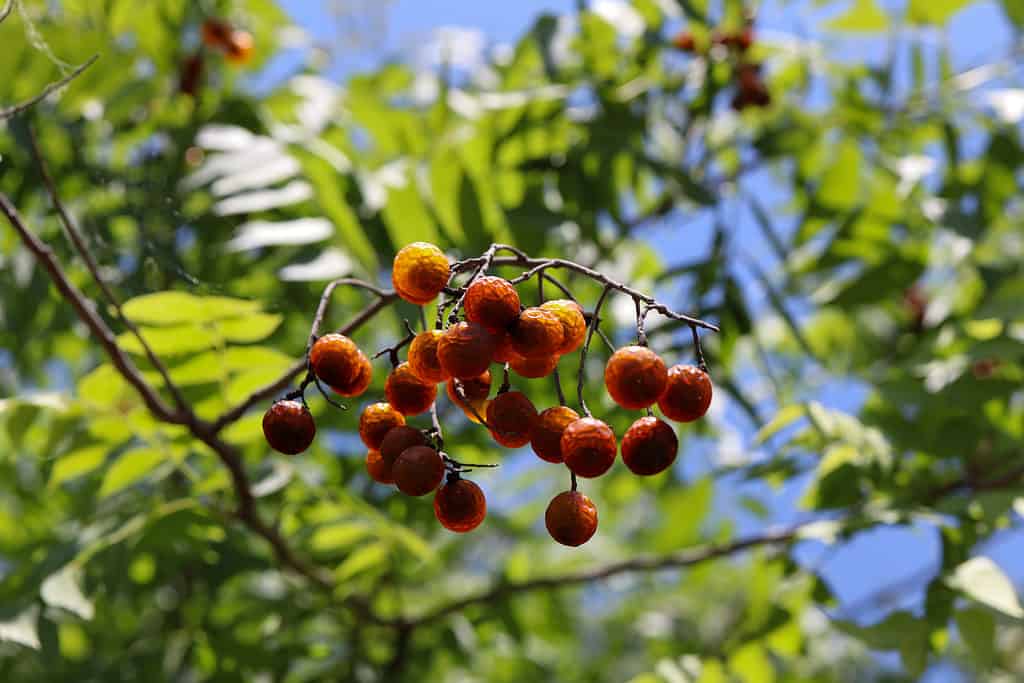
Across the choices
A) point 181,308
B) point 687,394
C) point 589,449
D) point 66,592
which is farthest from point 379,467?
point 66,592

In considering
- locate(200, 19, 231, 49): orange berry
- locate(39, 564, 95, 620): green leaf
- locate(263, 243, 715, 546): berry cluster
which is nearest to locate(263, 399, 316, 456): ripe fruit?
locate(263, 243, 715, 546): berry cluster

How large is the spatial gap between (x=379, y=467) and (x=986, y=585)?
1.19 metres

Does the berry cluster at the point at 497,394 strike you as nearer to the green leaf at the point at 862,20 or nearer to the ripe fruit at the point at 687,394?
the ripe fruit at the point at 687,394

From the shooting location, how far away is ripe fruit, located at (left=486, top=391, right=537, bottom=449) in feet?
3.83

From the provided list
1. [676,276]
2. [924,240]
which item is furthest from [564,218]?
[924,240]

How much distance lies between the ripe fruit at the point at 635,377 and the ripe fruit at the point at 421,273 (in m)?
0.22

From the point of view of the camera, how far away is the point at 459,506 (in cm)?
117

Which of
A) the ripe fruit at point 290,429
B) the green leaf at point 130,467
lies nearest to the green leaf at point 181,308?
the green leaf at point 130,467

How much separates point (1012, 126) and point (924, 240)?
0.39 m

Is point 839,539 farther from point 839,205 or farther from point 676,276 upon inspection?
point 839,205

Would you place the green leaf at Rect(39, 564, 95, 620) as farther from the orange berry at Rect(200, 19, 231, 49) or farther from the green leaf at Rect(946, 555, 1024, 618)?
the orange berry at Rect(200, 19, 231, 49)

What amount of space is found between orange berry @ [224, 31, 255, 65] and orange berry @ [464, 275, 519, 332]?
2.38 m

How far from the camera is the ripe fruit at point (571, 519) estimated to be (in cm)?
115

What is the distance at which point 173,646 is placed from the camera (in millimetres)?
2697
